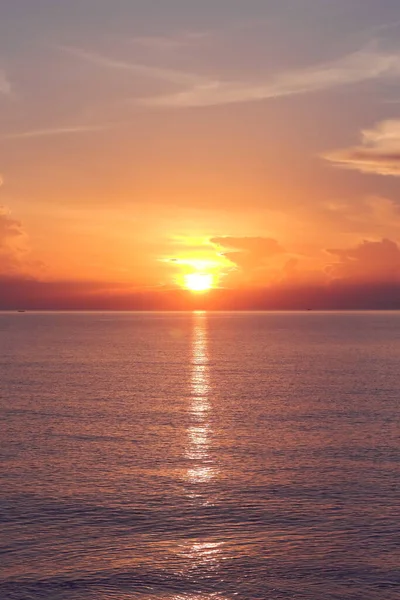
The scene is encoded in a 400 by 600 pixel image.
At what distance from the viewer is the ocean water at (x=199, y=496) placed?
31891 millimetres

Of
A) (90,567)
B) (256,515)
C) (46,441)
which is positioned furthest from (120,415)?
(90,567)

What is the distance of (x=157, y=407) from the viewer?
83.1m

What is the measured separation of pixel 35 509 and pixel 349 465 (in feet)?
80.2

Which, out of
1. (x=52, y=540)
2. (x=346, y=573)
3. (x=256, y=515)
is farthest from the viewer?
(x=256, y=515)

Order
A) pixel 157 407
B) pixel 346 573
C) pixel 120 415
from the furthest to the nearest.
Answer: pixel 157 407 → pixel 120 415 → pixel 346 573

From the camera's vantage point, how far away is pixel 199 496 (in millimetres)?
44812

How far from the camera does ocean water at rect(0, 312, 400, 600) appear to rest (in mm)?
31891

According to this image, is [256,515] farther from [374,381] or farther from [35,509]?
[374,381]

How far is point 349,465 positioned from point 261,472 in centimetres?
732

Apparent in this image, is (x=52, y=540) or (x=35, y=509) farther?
(x=35, y=509)

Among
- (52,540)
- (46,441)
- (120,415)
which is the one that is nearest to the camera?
(52,540)

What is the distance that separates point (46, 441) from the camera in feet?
203

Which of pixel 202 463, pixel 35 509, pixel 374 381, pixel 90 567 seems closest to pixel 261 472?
pixel 202 463

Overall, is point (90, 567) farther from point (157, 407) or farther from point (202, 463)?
point (157, 407)
